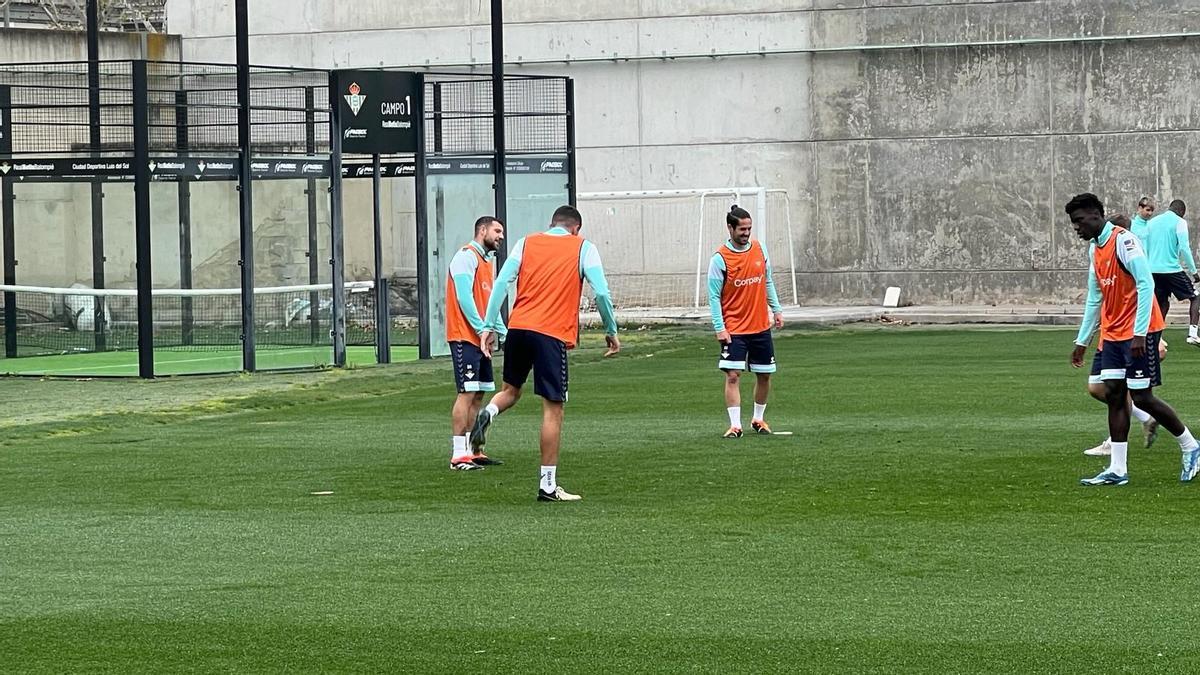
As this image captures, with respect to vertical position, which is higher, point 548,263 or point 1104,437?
point 548,263

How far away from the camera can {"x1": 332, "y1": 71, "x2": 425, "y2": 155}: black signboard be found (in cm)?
2498

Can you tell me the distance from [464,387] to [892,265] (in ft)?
72.1

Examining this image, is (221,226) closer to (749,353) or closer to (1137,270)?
(749,353)

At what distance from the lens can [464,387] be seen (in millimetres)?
14516

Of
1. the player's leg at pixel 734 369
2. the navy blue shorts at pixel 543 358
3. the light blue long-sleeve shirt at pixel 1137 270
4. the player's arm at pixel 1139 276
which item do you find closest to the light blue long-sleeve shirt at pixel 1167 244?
the player's leg at pixel 734 369

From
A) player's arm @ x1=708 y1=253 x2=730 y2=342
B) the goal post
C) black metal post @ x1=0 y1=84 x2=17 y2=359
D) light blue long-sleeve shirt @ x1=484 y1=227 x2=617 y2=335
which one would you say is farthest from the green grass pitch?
the goal post

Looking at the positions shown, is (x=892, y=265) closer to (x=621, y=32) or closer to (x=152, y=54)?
(x=621, y=32)

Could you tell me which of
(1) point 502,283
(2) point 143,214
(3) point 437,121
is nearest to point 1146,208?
(3) point 437,121

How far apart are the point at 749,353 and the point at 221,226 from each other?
38.8ft

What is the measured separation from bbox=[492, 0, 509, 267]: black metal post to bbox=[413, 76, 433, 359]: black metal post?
41.0 inches

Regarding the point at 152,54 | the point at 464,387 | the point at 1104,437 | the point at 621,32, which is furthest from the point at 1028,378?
the point at 152,54

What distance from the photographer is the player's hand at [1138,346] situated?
1215 centimetres

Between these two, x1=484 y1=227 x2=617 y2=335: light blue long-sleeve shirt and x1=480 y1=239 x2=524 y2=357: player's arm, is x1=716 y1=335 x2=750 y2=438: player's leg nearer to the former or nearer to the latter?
x1=480 y1=239 x2=524 y2=357: player's arm

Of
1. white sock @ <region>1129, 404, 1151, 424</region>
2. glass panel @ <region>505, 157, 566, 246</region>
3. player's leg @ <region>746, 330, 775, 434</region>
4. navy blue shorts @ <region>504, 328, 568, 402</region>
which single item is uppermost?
glass panel @ <region>505, 157, 566, 246</region>
